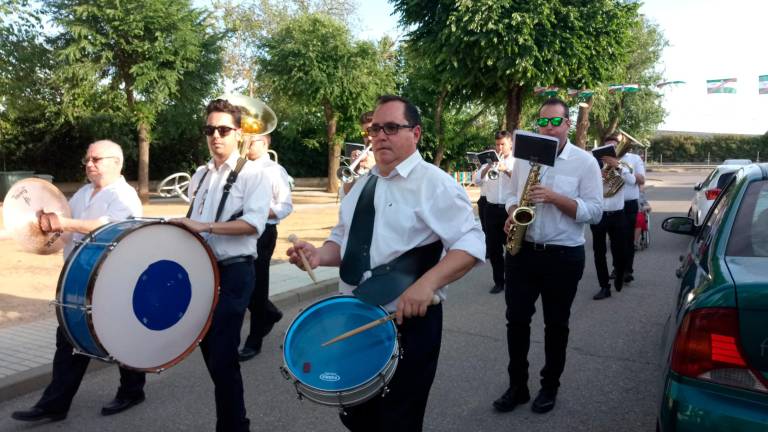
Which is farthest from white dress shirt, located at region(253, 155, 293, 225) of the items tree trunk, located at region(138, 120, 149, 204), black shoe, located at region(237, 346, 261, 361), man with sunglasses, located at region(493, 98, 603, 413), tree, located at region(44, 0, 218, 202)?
tree trunk, located at region(138, 120, 149, 204)

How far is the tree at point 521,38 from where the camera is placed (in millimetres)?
15125

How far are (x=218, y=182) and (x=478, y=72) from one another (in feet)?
44.8

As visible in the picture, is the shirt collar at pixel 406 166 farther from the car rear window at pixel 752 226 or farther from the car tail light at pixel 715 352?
the car rear window at pixel 752 226

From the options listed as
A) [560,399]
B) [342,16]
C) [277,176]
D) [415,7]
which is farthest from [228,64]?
[560,399]

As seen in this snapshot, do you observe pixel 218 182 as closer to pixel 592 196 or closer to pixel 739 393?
pixel 592 196

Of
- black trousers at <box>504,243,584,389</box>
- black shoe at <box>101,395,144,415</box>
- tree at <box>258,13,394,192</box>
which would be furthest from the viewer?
tree at <box>258,13,394,192</box>

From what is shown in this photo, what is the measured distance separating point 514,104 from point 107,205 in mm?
14888

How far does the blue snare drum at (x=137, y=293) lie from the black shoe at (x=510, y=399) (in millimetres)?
2026

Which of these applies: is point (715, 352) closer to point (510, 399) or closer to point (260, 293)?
point (510, 399)

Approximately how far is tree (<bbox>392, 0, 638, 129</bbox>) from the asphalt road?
9926mm

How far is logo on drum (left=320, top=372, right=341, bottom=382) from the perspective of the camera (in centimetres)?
234

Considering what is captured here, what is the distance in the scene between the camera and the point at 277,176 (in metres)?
5.65

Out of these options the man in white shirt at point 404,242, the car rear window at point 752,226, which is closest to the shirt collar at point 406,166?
the man in white shirt at point 404,242

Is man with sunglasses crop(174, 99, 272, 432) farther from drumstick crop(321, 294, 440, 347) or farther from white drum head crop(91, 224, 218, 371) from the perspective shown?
drumstick crop(321, 294, 440, 347)
